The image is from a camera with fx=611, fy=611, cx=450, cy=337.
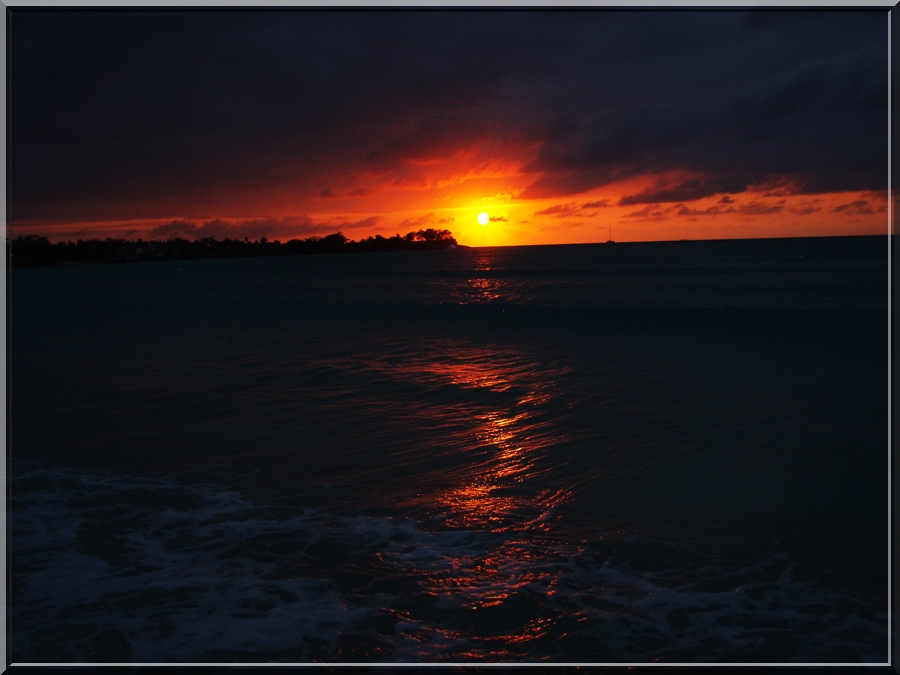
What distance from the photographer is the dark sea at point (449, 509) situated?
2.62 m

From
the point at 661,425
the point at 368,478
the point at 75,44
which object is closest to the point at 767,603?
the point at 368,478

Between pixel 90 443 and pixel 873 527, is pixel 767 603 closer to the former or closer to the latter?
pixel 873 527

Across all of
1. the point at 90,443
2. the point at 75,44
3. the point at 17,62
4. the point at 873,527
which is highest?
the point at 75,44

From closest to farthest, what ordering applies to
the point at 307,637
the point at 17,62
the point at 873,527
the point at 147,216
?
the point at 307,637 → the point at 873,527 → the point at 17,62 → the point at 147,216

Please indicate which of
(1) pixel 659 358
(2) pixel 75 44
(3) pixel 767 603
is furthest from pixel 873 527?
(2) pixel 75 44

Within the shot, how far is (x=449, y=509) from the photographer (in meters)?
3.85

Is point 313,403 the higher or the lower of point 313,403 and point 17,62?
the lower

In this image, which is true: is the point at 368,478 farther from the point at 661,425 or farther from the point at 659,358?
the point at 659,358

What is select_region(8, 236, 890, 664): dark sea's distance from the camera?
262 cm

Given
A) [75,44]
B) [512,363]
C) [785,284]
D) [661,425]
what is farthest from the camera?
[785,284]

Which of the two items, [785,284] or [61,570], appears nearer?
[61,570]

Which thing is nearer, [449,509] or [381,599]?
[381,599]

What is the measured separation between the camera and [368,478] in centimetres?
440

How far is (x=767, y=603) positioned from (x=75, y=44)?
256 inches
